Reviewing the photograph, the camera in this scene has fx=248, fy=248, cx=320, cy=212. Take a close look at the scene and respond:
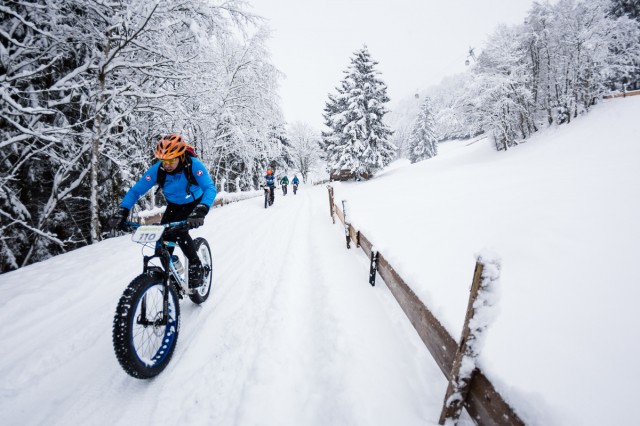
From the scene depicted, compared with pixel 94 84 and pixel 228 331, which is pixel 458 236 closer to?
pixel 228 331

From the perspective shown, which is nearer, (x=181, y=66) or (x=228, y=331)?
(x=228, y=331)

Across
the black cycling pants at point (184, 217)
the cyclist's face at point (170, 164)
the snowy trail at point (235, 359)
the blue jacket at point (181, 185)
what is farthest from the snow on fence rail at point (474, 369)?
the cyclist's face at point (170, 164)

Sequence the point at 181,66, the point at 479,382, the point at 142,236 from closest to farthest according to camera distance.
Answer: the point at 479,382, the point at 142,236, the point at 181,66

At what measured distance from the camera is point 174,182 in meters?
3.28

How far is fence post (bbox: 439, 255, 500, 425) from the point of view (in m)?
1.54

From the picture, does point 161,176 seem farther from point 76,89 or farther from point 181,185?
point 76,89

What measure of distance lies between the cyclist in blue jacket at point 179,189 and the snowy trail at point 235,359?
1.03 metres

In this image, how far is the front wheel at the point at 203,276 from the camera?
3571 millimetres

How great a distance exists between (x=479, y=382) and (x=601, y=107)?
69.9ft

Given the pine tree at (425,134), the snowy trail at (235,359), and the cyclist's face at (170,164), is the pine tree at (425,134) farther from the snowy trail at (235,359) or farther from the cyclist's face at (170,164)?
the cyclist's face at (170,164)

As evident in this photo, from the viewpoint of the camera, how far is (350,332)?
120 inches

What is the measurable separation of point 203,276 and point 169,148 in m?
1.77

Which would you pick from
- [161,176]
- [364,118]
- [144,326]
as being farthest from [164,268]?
[364,118]

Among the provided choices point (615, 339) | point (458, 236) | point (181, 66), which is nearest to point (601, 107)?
point (458, 236)
